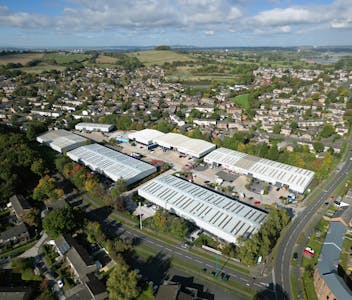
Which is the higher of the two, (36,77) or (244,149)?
(36,77)

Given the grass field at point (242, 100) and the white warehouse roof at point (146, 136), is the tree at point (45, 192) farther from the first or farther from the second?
the grass field at point (242, 100)

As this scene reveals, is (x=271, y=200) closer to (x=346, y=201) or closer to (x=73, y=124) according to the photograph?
(x=346, y=201)

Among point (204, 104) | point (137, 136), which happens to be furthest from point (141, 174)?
point (204, 104)

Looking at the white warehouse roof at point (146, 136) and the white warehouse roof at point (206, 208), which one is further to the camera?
the white warehouse roof at point (146, 136)

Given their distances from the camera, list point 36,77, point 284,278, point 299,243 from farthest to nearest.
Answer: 1. point 36,77
2. point 299,243
3. point 284,278

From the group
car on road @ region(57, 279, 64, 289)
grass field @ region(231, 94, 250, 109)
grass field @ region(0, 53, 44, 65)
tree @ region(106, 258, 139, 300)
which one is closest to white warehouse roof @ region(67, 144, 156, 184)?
car on road @ region(57, 279, 64, 289)

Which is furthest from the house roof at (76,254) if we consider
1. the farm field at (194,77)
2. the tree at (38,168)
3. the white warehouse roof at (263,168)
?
the farm field at (194,77)

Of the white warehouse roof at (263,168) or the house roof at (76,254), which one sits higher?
the white warehouse roof at (263,168)
